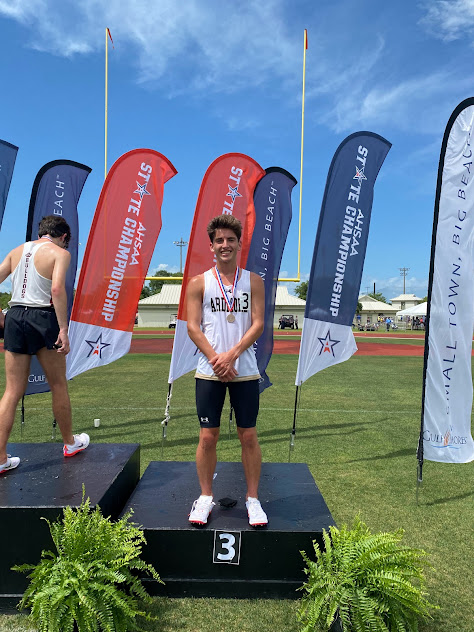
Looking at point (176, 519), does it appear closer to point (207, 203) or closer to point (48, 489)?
point (48, 489)

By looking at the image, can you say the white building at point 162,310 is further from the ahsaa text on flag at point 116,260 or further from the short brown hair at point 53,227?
the short brown hair at point 53,227

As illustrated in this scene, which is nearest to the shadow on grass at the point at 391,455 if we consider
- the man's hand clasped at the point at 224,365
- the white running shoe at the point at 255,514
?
the white running shoe at the point at 255,514

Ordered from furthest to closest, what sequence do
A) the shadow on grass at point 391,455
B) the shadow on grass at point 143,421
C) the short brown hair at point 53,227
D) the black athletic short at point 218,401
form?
the shadow on grass at point 143,421 < the shadow on grass at point 391,455 < the short brown hair at point 53,227 < the black athletic short at point 218,401

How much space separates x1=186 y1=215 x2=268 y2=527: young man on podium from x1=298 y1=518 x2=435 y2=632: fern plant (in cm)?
53

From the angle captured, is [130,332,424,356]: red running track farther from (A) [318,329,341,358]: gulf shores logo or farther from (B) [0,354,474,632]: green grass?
(A) [318,329,341,358]: gulf shores logo

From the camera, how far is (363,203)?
16.7ft

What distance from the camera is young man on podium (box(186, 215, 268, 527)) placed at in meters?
2.68

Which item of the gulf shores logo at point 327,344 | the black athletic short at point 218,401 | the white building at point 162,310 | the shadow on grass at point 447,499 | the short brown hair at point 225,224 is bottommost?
the shadow on grass at point 447,499

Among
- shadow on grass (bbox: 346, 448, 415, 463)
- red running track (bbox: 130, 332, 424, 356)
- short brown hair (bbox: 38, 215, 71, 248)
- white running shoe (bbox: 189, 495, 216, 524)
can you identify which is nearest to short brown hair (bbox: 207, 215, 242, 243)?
short brown hair (bbox: 38, 215, 71, 248)

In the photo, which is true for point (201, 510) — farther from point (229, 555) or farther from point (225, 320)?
point (225, 320)

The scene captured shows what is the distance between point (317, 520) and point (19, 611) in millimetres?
1666

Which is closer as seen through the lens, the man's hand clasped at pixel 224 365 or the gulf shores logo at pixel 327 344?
the man's hand clasped at pixel 224 365

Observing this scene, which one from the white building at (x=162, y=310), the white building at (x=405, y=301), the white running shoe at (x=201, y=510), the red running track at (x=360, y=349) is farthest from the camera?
the white building at (x=405, y=301)

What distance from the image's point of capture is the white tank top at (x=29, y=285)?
3.16 m
